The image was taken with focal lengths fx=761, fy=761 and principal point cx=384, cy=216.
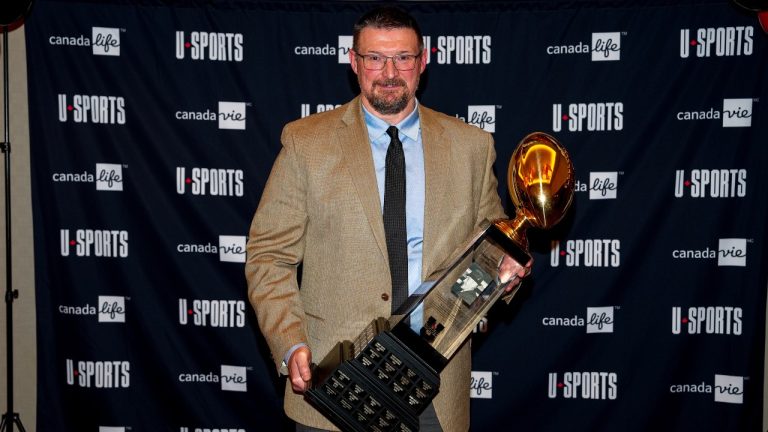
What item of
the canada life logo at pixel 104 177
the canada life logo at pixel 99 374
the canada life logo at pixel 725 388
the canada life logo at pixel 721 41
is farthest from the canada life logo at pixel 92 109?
the canada life logo at pixel 725 388

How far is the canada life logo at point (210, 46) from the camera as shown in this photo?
3.85m

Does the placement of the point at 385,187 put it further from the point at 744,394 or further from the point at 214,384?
the point at 744,394

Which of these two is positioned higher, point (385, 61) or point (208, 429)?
point (385, 61)

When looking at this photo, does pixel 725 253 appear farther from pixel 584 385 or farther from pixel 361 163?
pixel 361 163

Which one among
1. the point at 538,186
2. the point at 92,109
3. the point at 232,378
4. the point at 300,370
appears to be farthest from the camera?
the point at 232,378

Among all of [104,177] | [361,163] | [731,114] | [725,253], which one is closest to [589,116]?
[731,114]

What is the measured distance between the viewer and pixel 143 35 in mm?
3844

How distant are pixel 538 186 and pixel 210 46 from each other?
241 centimetres

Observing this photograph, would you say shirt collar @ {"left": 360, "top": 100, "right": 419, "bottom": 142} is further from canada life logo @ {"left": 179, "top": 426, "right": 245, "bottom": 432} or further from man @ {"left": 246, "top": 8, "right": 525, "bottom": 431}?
canada life logo @ {"left": 179, "top": 426, "right": 245, "bottom": 432}

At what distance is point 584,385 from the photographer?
12.9 feet

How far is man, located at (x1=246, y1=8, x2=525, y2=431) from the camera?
2074 mm

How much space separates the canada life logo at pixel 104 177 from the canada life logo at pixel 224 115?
42 cm

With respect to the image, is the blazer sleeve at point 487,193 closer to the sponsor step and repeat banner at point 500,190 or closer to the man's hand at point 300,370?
the man's hand at point 300,370

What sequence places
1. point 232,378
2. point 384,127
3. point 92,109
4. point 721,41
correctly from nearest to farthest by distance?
point 384,127 → point 721,41 → point 92,109 → point 232,378
